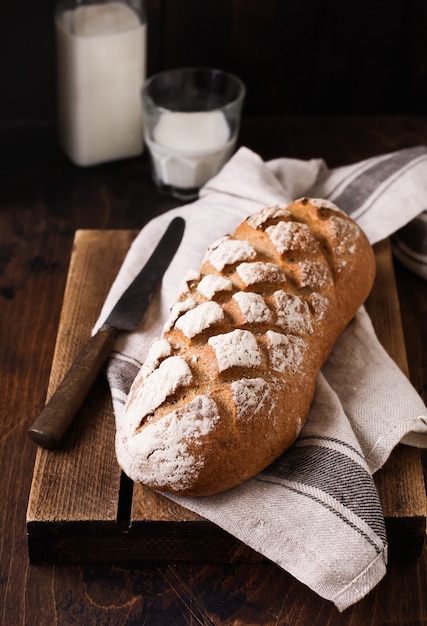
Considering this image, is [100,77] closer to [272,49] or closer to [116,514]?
[272,49]

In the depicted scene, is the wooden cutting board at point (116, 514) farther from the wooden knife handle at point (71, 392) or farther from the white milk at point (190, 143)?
the white milk at point (190, 143)

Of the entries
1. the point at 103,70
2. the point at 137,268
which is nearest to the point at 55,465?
the point at 137,268

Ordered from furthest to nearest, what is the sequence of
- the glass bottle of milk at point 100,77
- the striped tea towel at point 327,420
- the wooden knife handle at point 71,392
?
the glass bottle of milk at point 100,77 → the wooden knife handle at point 71,392 → the striped tea towel at point 327,420

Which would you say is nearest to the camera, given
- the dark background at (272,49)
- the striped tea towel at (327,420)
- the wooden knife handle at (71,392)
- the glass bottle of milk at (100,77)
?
the striped tea towel at (327,420)

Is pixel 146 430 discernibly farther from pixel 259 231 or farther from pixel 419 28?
pixel 419 28

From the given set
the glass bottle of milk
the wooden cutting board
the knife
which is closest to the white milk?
the glass bottle of milk

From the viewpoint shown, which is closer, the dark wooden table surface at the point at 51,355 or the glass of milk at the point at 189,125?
the dark wooden table surface at the point at 51,355

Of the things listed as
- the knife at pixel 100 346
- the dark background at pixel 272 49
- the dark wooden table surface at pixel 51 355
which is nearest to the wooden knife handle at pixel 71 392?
the knife at pixel 100 346
